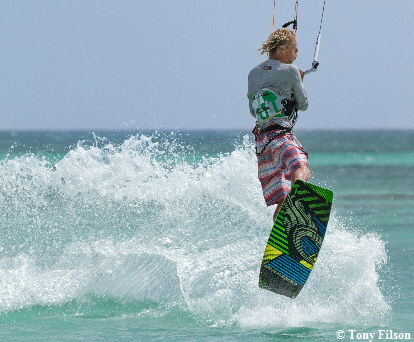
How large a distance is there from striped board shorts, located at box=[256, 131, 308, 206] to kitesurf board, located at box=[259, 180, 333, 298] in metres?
0.24

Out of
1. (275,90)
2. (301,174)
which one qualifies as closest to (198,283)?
(301,174)

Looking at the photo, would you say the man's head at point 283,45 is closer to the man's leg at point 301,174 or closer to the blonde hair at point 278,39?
the blonde hair at point 278,39

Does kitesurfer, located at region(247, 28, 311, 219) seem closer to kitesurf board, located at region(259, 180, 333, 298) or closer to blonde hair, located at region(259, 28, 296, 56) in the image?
blonde hair, located at region(259, 28, 296, 56)

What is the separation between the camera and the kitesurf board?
16.0ft

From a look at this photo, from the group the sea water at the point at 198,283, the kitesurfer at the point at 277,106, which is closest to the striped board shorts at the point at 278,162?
the kitesurfer at the point at 277,106

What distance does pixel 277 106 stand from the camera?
521 cm

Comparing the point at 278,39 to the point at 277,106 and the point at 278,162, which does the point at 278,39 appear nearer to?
the point at 277,106

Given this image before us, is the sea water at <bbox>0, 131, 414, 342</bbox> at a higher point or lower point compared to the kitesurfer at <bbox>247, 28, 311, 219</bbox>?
lower

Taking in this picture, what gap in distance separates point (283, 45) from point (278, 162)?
3.02 ft

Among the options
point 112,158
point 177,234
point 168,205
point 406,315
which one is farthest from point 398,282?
point 112,158

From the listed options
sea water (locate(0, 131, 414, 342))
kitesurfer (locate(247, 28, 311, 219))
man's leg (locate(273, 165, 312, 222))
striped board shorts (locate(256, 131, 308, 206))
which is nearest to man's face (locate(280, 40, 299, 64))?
kitesurfer (locate(247, 28, 311, 219))

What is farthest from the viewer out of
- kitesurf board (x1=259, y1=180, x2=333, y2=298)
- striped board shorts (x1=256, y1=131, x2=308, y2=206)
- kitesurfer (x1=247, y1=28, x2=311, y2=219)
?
kitesurfer (x1=247, y1=28, x2=311, y2=219)

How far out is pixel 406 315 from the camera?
543 centimetres

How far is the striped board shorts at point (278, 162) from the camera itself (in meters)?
5.05
